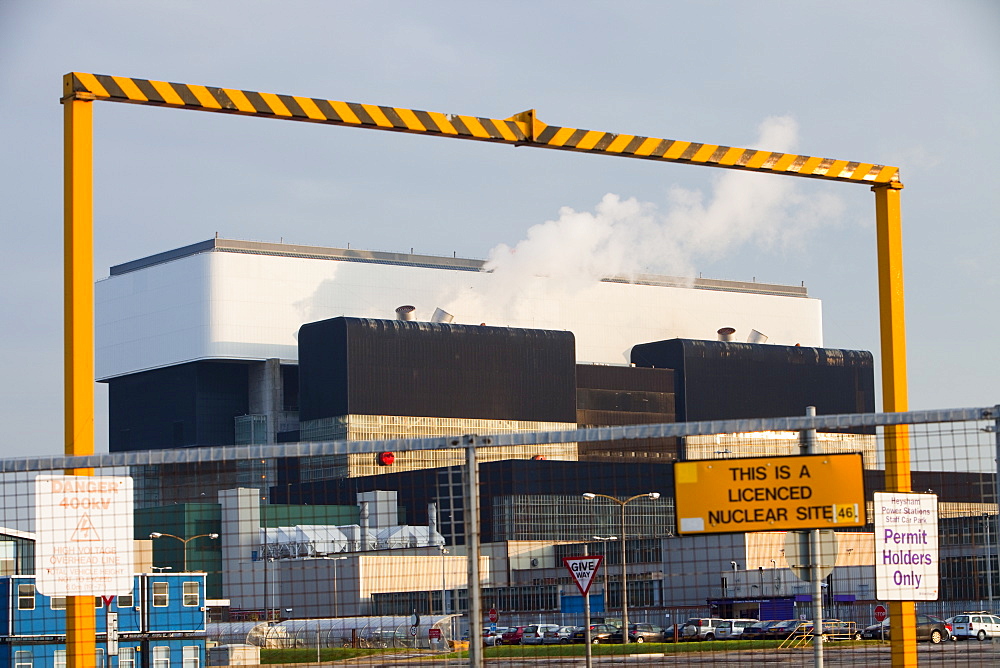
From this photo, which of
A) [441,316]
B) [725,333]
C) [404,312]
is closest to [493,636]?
[404,312]

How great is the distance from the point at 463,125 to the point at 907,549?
6.09m

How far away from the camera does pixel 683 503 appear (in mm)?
9242

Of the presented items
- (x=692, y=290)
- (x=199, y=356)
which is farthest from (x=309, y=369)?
(x=692, y=290)

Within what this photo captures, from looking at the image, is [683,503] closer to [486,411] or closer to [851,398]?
[486,411]

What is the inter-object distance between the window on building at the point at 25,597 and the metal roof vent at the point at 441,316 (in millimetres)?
104812

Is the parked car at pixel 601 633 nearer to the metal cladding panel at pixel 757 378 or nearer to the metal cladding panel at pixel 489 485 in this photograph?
the metal cladding panel at pixel 489 485

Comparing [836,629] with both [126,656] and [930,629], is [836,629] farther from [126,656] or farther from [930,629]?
[126,656]

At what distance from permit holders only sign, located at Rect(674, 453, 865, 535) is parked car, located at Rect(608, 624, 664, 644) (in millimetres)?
46433

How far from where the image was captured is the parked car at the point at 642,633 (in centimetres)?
5594

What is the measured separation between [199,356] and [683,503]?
121 m

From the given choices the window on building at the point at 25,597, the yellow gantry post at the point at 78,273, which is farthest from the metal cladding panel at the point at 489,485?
the window on building at the point at 25,597

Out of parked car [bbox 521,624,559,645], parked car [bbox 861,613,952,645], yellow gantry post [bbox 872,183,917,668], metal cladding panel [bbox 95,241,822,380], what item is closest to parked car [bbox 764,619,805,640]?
parked car [bbox 861,613,952,645]

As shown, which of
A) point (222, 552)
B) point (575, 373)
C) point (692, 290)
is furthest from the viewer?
point (692, 290)

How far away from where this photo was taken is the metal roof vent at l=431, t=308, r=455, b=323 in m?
134
